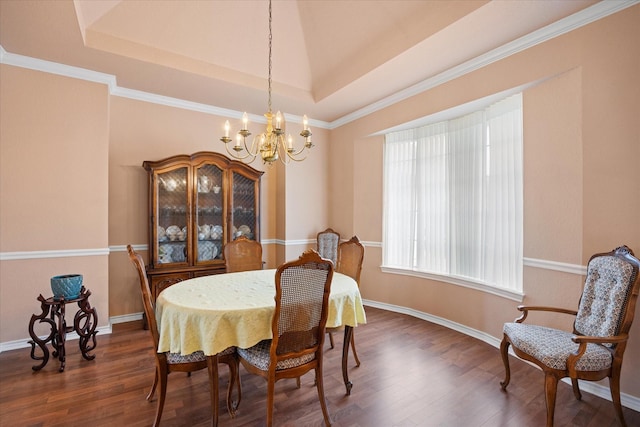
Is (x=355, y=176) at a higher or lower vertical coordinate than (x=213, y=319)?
higher

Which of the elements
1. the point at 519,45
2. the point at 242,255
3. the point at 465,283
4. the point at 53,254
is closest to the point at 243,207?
the point at 242,255

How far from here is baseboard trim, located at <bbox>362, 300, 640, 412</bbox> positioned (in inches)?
80.1

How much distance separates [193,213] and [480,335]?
3625mm

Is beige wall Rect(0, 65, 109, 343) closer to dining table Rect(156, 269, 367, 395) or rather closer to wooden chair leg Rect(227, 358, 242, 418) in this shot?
dining table Rect(156, 269, 367, 395)

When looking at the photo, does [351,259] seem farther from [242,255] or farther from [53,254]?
[53,254]

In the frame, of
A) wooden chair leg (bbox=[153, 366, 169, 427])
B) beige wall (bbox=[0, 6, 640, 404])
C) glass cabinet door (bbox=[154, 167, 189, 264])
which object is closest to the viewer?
wooden chair leg (bbox=[153, 366, 169, 427])

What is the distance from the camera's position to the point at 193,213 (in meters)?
3.68

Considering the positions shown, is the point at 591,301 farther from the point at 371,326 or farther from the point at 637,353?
the point at 371,326

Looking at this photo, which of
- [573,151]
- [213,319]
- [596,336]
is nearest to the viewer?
[213,319]

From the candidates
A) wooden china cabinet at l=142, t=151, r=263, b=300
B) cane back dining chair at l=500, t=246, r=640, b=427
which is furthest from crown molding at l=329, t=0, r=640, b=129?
wooden china cabinet at l=142, t=151, r=263, b=300

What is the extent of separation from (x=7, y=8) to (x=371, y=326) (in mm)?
4405

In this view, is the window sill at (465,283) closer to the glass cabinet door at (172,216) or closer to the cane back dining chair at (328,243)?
the cane back dining chair at (328,243)

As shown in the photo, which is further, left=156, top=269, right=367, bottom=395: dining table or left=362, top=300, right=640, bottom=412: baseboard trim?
left=362, top=300, right=640, bottom=412: baseboard trim

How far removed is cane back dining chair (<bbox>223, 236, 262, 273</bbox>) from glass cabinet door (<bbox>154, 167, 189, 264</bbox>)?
0.91 metres
